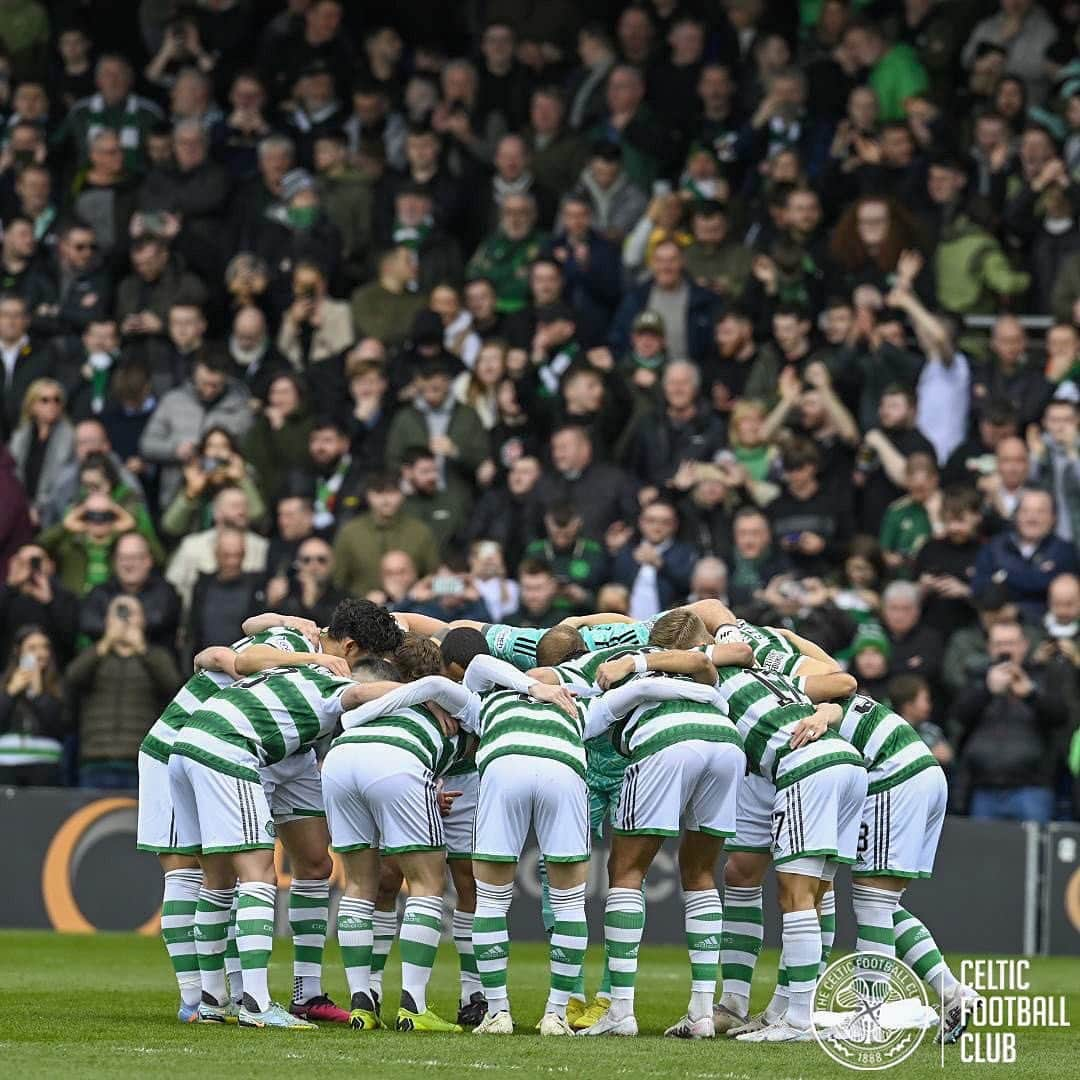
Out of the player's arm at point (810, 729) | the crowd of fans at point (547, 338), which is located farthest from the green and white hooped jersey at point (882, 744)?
the crowd of fans at point (547, 338)

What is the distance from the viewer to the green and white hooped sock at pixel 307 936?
12.5 m

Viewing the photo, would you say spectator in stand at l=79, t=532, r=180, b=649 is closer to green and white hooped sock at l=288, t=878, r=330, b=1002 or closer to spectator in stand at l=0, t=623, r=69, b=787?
spectator in stand at l=0, t=623, r=69, b=787

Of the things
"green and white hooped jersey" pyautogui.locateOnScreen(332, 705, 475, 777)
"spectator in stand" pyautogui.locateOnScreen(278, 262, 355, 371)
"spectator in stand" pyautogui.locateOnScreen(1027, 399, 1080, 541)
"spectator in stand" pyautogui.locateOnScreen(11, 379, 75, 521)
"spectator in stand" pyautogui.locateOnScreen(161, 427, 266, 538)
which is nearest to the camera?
"green and white hooped jersey" pyautogui.locateOnScreen(332, 705, 475, 777)

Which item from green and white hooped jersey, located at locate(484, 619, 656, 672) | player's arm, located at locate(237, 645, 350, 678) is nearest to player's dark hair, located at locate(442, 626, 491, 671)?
green and white hooped jersey, located at locate(484, 619, 656, 672)

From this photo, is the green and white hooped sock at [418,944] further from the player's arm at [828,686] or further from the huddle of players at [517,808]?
the player's arm at [828,686]

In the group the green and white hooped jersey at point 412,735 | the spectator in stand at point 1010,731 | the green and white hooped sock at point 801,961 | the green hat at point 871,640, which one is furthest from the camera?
the green hat at point 871,640

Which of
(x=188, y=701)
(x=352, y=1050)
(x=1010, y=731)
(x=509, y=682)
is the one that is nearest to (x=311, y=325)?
(x=1010, y=731)

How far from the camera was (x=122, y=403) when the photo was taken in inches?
882

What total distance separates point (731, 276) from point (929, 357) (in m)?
2.08

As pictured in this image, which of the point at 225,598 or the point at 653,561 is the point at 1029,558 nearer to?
the point at 653,561

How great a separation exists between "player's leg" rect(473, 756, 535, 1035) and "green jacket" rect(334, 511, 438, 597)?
826 cm

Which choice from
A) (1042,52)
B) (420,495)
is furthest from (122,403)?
(1042,52)

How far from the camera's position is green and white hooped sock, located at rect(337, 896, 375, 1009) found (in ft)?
39.9

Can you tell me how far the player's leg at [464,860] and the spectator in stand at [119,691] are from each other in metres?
7.26
